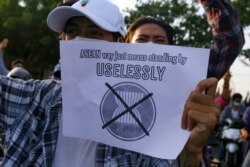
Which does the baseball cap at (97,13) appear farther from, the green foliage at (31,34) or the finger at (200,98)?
the green foliage at (31,34)

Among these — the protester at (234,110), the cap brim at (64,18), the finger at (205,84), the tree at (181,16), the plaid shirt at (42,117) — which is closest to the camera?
the finger at (205,84)

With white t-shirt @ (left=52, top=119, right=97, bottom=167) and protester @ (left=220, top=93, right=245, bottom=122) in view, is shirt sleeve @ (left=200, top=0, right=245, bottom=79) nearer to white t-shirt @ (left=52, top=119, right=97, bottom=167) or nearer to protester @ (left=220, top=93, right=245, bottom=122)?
white t-shirt @ (left=52, top=119, right=97, bottom=167)

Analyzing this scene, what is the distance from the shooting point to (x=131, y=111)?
168 cm

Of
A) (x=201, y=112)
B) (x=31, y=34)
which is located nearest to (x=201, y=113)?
(x=201, y=112)

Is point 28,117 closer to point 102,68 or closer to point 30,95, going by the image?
point 30,95

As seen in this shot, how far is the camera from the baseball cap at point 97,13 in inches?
76.3

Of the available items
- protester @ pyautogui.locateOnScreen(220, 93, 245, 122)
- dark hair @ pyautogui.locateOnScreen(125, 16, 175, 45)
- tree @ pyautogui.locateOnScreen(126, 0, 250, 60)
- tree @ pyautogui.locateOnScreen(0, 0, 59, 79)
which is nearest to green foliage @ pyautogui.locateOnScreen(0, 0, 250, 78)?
tree @ pyautogui.locateOnScreen(0, 0, 59, 79)

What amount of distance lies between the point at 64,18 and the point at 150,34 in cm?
72

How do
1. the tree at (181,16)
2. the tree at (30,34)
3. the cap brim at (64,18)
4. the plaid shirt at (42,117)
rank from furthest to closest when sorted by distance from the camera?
the tree at (30,34) < the tree at (181,16) < the cap brim at (64,18) < the plaid shirt at (42,117)

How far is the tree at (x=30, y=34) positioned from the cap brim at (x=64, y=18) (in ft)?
85.6

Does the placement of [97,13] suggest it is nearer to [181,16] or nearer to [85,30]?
[85,30]

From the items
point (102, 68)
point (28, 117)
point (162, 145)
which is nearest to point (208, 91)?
point (162, 145)

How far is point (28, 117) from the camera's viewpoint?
6.05 feet

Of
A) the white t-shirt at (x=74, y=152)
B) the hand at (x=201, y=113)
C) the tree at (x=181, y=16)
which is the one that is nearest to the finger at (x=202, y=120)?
the hand at (x=201, y=113)
